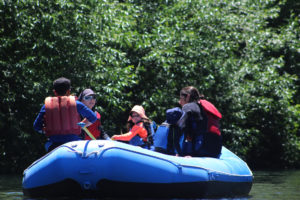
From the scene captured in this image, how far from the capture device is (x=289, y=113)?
17078mm

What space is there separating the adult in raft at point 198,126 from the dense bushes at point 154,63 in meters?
5.24

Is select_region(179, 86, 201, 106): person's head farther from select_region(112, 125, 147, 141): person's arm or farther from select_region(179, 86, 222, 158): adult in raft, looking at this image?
select_region(112, 125, 147, 141): person's arm

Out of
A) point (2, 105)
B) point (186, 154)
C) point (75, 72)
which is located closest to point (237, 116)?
point (75, 72)

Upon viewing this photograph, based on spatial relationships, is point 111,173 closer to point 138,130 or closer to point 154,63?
point 138,130

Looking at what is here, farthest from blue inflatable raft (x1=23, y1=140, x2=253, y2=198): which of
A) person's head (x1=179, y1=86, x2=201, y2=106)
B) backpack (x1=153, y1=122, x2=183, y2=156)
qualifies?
person's head (x1=179, y1=86, x2=201, y2=106)

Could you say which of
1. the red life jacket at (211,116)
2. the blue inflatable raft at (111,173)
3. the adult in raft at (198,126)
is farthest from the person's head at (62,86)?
the red life jacket at (211,116)

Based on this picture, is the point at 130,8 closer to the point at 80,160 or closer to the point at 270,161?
the point at 270,161

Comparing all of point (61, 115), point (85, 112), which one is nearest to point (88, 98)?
point (85, 112)

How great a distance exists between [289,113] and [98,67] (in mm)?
6520

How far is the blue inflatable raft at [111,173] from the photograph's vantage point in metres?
6.25

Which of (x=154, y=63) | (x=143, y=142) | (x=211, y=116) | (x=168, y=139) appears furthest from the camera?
(x=154, y=63)

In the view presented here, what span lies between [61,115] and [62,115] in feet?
0.04

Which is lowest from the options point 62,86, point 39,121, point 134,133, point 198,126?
point 134,133

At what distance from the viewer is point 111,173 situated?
6242mm
